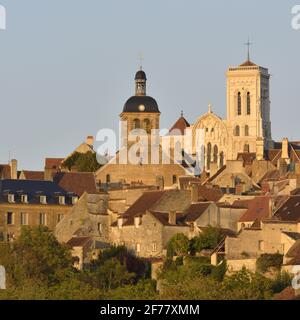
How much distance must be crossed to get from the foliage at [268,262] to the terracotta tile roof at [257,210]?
521 centimetres

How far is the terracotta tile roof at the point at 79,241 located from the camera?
104625mm

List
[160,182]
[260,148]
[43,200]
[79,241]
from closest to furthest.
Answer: [79,241] < [43,200] < [160,182] < [260,148]

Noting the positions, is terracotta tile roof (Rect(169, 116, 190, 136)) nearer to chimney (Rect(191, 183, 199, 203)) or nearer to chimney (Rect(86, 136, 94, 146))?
chimney (Rect(86, 136, 94, 146))

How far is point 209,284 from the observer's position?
3600 inches

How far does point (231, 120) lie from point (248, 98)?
2.46 metres

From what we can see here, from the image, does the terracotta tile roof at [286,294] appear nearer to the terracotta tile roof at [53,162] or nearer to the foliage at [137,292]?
the foliage at [137,292]

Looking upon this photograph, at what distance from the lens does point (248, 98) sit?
160 m

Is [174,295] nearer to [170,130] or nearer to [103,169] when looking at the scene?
[103,169]

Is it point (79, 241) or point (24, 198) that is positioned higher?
point (24, 198)

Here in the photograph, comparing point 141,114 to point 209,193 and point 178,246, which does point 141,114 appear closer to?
point 209,193

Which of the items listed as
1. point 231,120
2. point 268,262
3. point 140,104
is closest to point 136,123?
point 140,104

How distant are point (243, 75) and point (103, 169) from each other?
35.0 meters

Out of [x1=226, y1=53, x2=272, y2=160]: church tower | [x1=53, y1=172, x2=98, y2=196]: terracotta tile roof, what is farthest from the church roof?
[x1=53, y1=172, x2=98, y2=196]: terracotta tile roof
